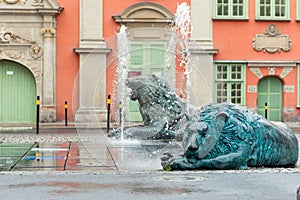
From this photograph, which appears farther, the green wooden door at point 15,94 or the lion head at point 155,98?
the green wooden door at point 15,94

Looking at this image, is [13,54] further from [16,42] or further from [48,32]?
[48,32]

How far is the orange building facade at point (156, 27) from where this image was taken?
28.6m

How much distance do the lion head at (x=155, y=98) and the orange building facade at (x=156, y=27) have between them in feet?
32.3

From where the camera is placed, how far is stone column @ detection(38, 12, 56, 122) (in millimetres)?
28508

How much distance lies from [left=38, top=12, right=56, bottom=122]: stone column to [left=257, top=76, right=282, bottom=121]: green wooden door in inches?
336

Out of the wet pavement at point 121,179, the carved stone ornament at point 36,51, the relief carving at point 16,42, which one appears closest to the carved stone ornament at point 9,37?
the relief carving at point 16,42

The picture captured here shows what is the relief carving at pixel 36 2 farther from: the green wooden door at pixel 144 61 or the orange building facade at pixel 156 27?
the green wooden door at pixel 144 61

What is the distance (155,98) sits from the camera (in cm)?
1717

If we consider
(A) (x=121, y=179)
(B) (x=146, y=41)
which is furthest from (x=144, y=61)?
(A) (x=121, y=179)

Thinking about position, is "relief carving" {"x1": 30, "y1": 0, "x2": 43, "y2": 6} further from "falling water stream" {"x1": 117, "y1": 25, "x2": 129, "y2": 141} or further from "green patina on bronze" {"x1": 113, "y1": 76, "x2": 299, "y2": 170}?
"green patina on bronze" {"x1": 113, "y1": 76, "x2": 299, "y2": 170}

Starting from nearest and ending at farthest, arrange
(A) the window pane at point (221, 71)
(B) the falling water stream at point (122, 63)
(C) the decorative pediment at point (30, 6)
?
(B) the falling water stream at point (122, 63) → (C) the decorative pediment at point (30, 6) → (A) the window pane at point (221, 71)

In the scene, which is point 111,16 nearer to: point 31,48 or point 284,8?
point 31,48

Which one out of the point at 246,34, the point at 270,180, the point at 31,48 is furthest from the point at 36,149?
the point at 246,34

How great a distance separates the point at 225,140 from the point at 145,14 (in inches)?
749
